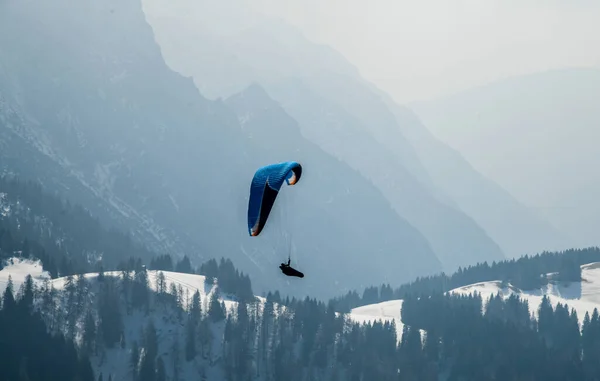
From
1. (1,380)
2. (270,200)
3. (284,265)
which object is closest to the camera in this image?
A: (284,265)

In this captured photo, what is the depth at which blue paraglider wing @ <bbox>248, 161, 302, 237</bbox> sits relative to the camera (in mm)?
84062

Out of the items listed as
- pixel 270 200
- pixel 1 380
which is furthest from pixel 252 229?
pixel 1 380

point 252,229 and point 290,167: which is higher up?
point 290,167

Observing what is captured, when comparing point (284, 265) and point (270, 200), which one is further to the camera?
point (270, 200)

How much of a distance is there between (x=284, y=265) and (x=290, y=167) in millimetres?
12269

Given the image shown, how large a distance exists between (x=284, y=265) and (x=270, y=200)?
754 centimetres

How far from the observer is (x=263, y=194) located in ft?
279

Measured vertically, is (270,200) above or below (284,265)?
above

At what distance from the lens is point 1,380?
199875 mm

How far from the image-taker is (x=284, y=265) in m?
80.0

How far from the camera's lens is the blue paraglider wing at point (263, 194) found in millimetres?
84062

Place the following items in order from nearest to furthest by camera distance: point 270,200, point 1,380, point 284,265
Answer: point 284,265
point 270,200
point 1,380

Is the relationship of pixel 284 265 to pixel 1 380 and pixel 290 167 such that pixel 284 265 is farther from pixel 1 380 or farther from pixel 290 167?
pixel 1 380

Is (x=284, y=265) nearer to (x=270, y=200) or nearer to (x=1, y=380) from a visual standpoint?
(x=270, y=200)
